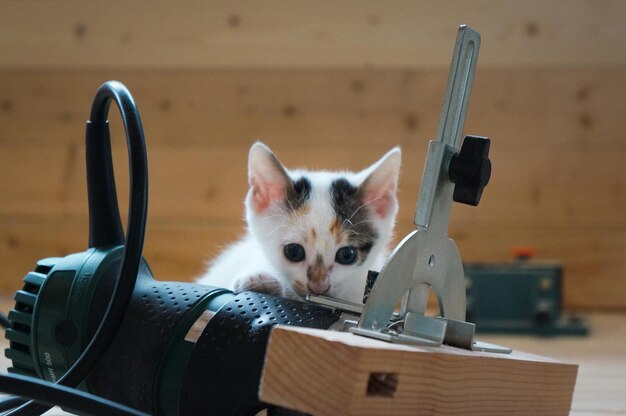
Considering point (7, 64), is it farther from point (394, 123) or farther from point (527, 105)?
point (527, 105)

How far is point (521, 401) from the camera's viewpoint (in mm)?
728

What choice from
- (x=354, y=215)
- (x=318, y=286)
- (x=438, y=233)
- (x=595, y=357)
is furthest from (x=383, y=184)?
(x=595, y=357)

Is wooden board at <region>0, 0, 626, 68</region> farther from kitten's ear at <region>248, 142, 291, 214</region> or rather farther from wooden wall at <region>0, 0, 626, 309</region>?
kitten's ear at <region>248, 142, 291, 214</region>

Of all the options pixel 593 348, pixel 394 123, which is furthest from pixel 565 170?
pixel 593 348

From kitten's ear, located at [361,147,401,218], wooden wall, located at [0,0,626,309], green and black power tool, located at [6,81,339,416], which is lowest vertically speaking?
green and black power tool, located at [6,81,339,416]

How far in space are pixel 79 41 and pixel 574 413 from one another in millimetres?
2036

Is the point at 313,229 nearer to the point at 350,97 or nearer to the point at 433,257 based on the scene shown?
the point at 433,257

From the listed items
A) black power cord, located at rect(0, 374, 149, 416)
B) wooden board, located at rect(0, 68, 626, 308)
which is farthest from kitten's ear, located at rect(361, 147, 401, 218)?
wooden board, located at rect(0, 68, 626, 308)

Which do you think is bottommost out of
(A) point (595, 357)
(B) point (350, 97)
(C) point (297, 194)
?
(A) point (595, 357)

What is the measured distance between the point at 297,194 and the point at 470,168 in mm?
412

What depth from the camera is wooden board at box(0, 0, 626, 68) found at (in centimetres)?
249

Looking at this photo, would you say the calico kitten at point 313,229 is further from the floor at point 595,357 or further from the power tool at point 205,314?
the floor at point 595,357

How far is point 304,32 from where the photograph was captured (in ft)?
8.31

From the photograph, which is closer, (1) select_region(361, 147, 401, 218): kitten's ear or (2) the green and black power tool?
(2) the green and black power tool
